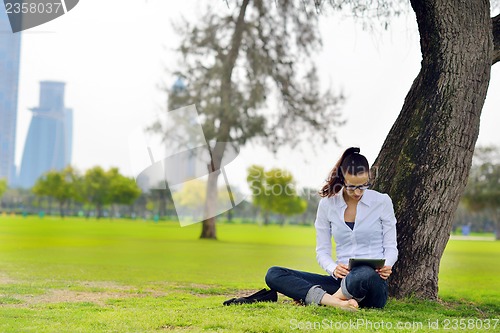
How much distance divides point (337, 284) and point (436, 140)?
1.59 meters

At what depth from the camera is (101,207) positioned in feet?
153

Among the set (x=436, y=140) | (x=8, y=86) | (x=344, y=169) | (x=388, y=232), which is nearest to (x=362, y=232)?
(x=388, y=232)

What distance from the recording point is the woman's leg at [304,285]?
4.53 metres

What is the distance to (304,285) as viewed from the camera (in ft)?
15.2

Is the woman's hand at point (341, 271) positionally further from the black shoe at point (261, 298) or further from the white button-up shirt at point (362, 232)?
the black shoe at point (261, 298)

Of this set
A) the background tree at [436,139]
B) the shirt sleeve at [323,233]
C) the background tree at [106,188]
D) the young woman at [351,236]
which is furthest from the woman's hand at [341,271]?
the background tree at [106,188]

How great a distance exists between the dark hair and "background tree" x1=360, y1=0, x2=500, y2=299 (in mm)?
1048

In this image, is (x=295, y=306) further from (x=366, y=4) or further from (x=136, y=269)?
(x=136, y=269)

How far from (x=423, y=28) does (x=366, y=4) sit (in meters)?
1.76

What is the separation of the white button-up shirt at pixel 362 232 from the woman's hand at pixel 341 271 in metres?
0.03

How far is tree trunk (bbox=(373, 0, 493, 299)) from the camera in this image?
5.36m

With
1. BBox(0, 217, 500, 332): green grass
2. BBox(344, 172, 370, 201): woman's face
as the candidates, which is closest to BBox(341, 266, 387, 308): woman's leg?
BBox(0, 217, 500, 332): green grass

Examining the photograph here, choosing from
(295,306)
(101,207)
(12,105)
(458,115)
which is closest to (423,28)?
(458,115)

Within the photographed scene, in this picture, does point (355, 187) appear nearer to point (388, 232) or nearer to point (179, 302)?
point (388, 232)
